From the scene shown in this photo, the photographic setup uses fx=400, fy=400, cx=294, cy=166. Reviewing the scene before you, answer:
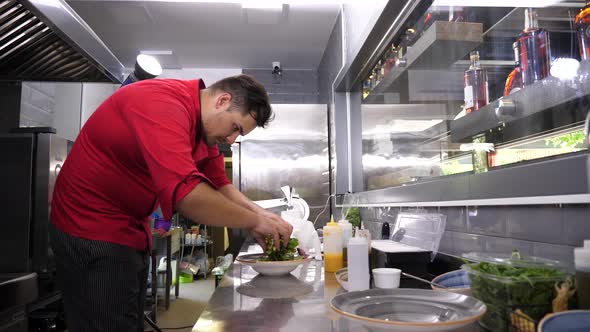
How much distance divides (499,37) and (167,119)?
1.16 m

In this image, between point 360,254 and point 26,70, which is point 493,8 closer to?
point 360,254

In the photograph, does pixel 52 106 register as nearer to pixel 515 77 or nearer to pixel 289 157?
pixel 289 157

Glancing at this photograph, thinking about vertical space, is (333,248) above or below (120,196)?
below

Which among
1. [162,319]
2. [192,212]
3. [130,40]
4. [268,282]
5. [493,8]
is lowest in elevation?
[162,319]

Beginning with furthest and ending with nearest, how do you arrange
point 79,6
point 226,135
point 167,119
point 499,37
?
1. point 79,6
2. point 226,135
3. point 499,37
4. point 167,119

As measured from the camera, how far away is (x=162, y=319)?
376cm

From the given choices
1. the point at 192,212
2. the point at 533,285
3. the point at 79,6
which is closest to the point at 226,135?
the point at 192,212

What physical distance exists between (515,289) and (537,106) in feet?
1.93

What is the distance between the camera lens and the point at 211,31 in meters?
4.05

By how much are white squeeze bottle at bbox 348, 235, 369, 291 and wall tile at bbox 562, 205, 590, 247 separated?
452mm

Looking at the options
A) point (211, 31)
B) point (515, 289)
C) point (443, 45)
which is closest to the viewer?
point (515, 289)

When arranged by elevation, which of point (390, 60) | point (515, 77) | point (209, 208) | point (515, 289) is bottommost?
point (515, 289)

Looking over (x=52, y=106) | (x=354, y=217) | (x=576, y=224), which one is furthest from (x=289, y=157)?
(x=576, y=224)

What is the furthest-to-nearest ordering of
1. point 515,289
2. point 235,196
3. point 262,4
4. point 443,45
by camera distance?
point 262,4 < point 235,196 < point 443,45 < point 515,289
